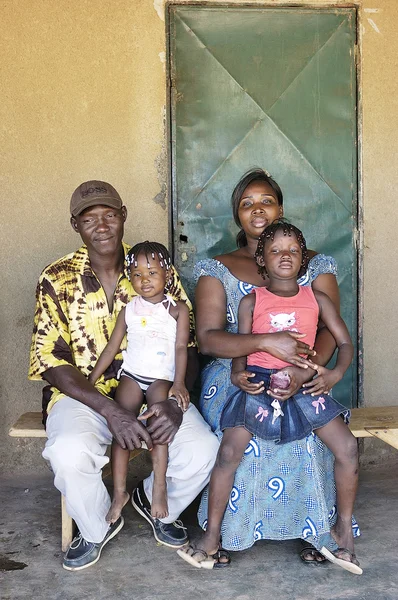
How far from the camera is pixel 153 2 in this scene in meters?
4.16

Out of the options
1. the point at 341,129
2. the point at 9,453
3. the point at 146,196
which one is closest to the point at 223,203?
the point at 146,196

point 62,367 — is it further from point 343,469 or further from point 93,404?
point 343,469

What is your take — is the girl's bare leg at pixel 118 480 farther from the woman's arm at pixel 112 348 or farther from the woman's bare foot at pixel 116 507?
the woman's arm at pixel 112 348

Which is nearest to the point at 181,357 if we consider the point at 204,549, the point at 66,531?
the point at 204,549

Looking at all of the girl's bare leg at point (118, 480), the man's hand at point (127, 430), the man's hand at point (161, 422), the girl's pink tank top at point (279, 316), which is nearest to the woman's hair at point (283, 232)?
the girl's pink tank top at point (279, 316)

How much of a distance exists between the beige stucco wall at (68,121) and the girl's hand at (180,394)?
123cm

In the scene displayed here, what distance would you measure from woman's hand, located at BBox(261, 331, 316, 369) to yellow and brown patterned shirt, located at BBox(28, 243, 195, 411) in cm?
56

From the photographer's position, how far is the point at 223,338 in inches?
129

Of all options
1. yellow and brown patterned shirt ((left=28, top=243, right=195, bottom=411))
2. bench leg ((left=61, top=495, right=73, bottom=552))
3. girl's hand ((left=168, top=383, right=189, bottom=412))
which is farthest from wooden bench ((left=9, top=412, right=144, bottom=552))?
girl's hand ((left=168, top=383, right=189, bottom=412))

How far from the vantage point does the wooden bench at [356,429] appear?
10.9ft

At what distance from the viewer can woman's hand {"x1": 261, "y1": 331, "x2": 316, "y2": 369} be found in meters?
3.08

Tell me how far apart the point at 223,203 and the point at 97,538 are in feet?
6.72

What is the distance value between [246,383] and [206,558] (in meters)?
0.75

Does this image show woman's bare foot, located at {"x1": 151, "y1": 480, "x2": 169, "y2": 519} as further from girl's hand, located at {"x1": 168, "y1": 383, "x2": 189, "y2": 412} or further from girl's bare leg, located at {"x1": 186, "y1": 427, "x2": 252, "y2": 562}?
girl's hand, located at {"x1": 168, "y1": 383, "x2": 189, "y2": 412}
